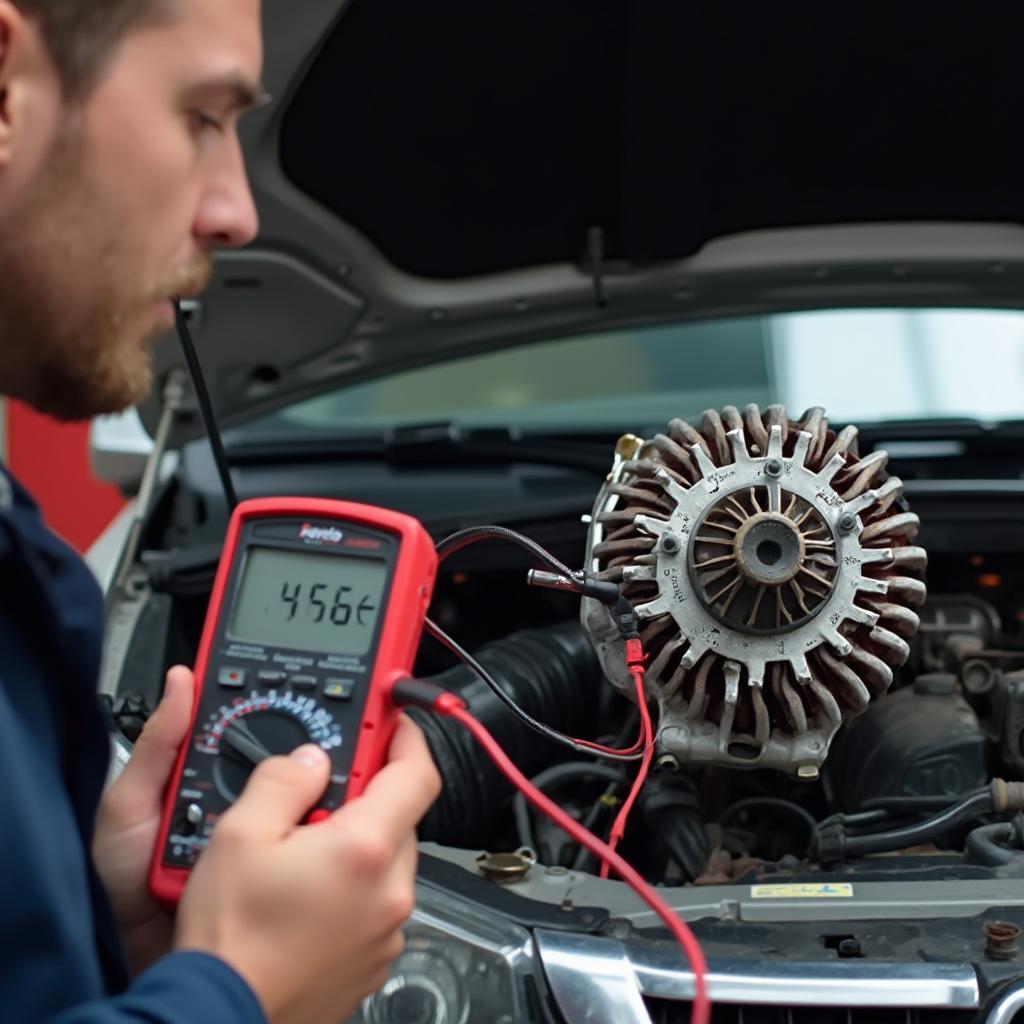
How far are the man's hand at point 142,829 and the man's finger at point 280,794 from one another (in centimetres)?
10

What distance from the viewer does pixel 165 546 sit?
1894 mm

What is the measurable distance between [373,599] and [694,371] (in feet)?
4.44

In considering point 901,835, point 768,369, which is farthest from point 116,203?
point 768,369

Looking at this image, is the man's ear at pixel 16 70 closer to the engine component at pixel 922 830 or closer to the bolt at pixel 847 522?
the bolt at pixel 847 522

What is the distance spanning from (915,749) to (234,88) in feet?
3.11

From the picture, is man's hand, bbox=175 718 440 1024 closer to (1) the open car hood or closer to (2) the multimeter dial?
(2) the multimeter dial

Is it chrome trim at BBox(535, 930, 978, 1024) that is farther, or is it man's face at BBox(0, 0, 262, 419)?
chrome trim at BBox(535, 930, 978, 1024)

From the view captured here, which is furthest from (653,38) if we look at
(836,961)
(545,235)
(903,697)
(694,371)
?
(836,961)

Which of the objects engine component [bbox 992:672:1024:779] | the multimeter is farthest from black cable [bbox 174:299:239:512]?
engine component [bbox 992:672:1024:779]

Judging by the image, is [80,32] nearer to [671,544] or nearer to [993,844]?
[671,544]

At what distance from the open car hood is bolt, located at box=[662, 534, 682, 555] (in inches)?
27.0

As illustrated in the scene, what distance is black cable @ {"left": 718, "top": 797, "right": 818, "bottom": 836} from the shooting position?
1398mm

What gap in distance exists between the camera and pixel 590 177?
1.79m

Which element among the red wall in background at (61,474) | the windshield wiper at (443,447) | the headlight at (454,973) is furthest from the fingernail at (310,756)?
the red wall in background at (61,474)
